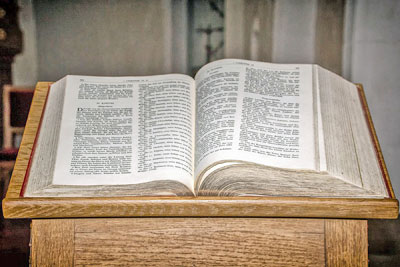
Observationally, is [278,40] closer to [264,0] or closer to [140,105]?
[264,0]

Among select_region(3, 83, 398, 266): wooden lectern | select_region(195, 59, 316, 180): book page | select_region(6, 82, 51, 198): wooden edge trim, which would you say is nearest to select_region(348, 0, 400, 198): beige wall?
select_region(195, 59, 316, 180): book page

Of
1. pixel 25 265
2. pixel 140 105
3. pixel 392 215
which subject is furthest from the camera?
pixel 25 265

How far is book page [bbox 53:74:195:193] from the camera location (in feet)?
2.11

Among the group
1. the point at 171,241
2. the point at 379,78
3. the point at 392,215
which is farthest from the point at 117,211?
the point at 379,78

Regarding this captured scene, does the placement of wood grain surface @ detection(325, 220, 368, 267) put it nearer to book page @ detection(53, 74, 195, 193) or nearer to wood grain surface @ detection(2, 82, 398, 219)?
wood grain surface @ detection(2, 82, 398, 219)

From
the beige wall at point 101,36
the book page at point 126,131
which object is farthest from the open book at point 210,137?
the beige wall at point 101,36

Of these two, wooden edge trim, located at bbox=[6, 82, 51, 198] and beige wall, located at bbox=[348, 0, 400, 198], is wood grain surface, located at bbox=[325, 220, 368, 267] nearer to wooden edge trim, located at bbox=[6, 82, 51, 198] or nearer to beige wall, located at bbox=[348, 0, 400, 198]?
wooden edge trim, located at bbox=[6, 82, 51, 198]

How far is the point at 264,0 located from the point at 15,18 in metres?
0.96

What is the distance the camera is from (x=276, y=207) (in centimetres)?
60

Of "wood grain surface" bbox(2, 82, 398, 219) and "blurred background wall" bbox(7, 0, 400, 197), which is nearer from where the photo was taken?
"wood grain surface" bbox(2, 82, 398, 219)

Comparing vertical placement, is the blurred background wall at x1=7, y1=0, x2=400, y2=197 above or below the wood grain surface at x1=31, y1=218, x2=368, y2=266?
above

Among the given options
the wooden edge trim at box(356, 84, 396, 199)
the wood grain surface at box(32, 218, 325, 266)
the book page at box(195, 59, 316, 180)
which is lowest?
the wood grain surface at box(32, 218, 325, 266)

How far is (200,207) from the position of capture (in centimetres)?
61

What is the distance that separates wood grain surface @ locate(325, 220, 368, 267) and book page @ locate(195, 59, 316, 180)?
0.13 metres
